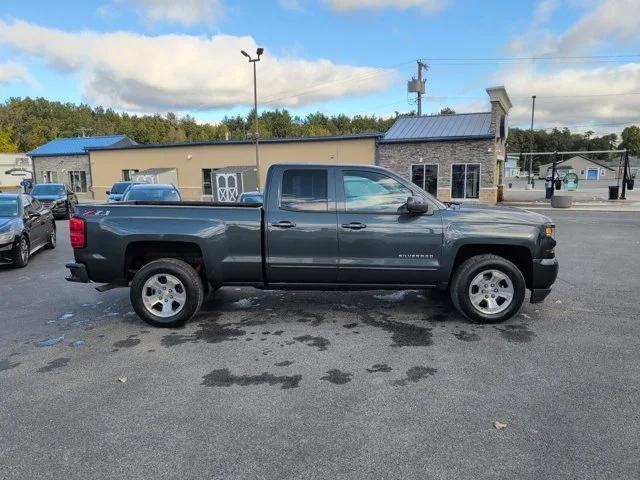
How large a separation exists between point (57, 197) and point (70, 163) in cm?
2345

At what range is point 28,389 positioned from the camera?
4023mm

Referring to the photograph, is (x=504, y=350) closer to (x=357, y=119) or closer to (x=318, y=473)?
(x=318, y=473)

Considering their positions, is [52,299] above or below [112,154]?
below

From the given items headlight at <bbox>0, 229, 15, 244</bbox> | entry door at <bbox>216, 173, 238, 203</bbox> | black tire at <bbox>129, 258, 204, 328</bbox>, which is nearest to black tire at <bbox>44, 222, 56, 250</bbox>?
headlight at <bbox>0, 229, 15, 244</bbox>

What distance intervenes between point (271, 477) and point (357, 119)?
99.0 meters

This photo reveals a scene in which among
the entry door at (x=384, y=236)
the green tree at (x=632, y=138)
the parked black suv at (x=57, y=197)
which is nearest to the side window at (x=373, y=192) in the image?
A: the entry door at (x=384, y=236)

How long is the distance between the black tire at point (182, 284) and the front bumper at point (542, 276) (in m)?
3.81

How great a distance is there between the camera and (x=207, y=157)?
3406cm

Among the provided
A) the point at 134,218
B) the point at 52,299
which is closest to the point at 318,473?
the point at 134,218

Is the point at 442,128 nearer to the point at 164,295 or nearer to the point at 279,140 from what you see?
the point at 279,140

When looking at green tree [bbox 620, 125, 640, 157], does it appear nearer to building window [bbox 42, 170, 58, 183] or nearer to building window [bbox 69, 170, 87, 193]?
building window [bbox 69, 170, 87, 193]

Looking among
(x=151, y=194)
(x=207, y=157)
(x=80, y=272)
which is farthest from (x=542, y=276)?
(x=207, y=157)

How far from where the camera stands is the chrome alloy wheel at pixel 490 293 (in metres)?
5.56

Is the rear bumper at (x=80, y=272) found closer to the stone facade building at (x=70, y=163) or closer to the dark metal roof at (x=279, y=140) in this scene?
the dark metal roof at (x=279, y=140)
